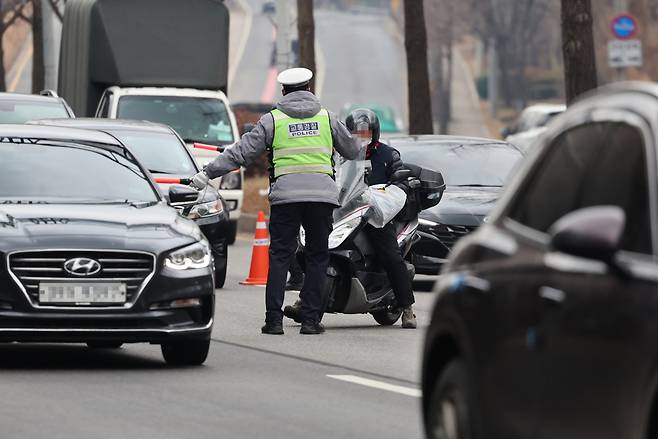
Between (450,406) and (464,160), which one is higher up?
(464,160)

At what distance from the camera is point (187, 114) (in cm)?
2492

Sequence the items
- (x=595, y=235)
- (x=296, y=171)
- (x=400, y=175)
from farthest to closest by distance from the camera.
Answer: (x=400, y=175) → (x=296, y=171) → (x=595, y=235)

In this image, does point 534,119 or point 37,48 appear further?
point 37,48

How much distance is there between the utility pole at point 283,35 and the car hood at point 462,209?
14.1 meters

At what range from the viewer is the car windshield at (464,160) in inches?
765

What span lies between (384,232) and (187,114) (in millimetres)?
11110

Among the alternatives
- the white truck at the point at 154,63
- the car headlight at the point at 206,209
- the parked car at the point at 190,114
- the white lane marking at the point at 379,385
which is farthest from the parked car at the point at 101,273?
the white truck at the point at 154,63

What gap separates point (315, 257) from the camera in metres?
13.6

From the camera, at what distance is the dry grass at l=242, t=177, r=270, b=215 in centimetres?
3156

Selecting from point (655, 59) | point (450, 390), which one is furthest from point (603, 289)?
point (655, 59)

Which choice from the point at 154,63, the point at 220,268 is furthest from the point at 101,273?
the point at 154,63

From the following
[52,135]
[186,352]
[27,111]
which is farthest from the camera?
[27,111]

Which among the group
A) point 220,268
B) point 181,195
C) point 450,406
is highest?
point 181,195

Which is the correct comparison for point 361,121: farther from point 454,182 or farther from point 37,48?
point 37,48
